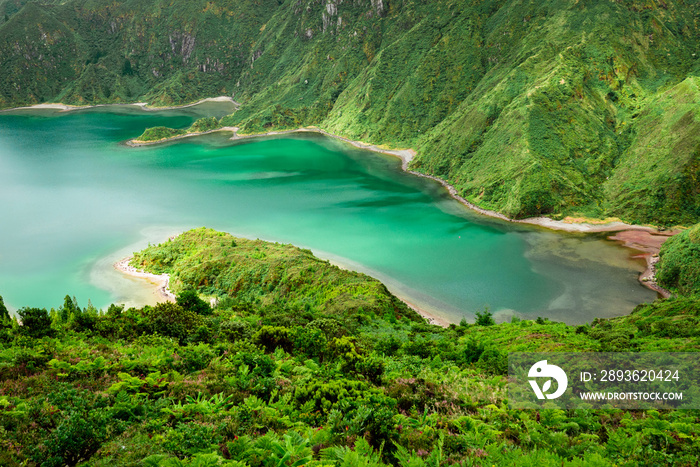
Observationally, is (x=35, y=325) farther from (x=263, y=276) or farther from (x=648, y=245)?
(x=648, y=245)

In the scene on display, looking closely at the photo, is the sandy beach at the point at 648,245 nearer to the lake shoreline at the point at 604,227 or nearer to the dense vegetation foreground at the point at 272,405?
the lake shoreline at the point at 604,227

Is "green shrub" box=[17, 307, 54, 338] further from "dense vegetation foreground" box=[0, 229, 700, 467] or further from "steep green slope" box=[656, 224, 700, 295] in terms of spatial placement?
"steep green slope" box=[656, 224, 700, 295]

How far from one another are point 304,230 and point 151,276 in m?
27.7

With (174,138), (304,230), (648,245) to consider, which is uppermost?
(174,138)

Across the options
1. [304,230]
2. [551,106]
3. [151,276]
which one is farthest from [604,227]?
[151,276]

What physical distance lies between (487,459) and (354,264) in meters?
55.4

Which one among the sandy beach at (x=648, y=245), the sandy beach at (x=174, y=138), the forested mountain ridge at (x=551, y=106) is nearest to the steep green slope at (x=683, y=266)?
the sandy beach at (x=648, y=245)

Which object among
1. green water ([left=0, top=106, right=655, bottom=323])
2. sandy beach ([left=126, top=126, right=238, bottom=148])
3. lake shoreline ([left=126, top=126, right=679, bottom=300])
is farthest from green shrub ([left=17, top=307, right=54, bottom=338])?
sandy beach ([left=126, top=126, right=238, bottom=148])

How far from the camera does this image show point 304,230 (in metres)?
77.2

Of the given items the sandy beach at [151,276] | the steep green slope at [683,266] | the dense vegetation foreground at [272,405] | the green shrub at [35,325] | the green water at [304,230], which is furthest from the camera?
the green water at [304,230]

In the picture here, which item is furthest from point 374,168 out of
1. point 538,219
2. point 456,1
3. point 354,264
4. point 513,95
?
point 456,1

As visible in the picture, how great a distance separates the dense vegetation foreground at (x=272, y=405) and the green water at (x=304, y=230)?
36095 mm

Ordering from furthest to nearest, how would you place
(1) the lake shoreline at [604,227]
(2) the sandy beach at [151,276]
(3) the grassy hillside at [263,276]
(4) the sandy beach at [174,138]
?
(4) the sandy beach at [174,138] < (1) the lake shoreline at [604,227] < (2) the sandy beach at [151,276] < (3) the grassy hillside at [263,276]

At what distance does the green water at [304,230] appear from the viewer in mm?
55594
